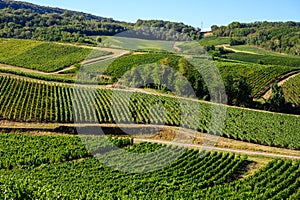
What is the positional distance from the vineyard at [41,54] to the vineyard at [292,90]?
182ft

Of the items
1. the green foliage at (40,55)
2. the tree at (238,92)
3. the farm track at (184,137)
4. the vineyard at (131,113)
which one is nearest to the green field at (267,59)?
the tree at (238,92)

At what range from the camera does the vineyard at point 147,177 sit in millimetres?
24781

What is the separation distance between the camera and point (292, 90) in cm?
8206

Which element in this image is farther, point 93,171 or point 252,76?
point 252,76

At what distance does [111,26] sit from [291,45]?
84259mm

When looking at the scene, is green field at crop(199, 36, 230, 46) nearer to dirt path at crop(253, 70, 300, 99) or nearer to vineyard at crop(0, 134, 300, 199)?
dirt path at crop(253, 70, 300, 99)

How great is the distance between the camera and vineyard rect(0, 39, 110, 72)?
9231 centimetres

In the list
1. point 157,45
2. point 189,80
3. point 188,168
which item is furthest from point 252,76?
point 188,168

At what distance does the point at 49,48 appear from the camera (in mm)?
107688

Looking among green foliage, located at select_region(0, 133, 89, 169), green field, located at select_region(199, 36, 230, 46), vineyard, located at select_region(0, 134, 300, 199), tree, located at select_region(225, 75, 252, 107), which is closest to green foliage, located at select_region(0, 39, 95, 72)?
tree, located at select_region(225, 75, 252, 107)

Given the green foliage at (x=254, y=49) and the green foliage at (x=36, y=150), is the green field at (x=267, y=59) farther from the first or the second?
the green foliage at (x=36, y=150)

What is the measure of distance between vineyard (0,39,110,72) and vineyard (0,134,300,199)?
58.0 meters

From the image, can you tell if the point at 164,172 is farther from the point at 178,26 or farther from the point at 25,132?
the point at 178,26

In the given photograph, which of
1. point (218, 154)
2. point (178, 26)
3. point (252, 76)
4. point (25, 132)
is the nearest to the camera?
point (218, 154)
